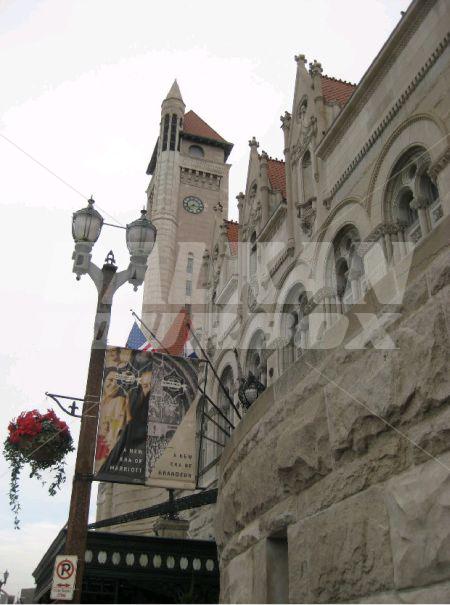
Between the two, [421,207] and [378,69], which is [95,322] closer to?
[421,207]

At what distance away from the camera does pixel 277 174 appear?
83.3 feet

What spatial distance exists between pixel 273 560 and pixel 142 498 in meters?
31.1

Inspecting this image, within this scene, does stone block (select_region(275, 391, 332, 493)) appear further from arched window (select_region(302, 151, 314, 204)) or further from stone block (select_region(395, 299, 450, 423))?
arched window (select_region(302, 151, 314, 204))

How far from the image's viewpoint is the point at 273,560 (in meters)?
4.86

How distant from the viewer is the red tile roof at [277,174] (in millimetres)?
24311

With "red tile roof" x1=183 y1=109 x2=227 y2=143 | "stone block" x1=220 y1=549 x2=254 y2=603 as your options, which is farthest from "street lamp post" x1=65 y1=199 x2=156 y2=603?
"red tile roof" x1=183 y1=109 x2=227 y2=143

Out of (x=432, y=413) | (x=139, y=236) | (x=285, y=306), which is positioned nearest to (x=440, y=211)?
(x=139, y=236)

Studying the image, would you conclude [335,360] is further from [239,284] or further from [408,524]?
[239,284]

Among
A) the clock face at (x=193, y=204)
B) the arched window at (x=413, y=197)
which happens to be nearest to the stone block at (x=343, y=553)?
the arched window at (x=413, y=197)

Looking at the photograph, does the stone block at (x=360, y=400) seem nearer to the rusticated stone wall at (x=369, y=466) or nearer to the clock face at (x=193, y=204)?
the rusticated stone wall at (x=369, y=466)

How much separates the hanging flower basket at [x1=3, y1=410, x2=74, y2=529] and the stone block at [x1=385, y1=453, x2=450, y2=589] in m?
7.48

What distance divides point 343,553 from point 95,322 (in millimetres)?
5938

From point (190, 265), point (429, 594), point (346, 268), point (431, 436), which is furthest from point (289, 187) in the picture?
point (190, 265)

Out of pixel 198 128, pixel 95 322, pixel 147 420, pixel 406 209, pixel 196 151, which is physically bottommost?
pixel 147 420
